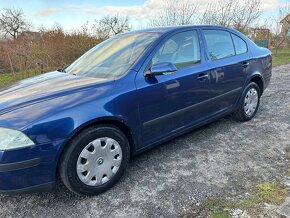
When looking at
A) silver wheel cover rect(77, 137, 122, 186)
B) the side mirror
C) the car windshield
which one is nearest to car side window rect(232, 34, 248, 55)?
the car windshield

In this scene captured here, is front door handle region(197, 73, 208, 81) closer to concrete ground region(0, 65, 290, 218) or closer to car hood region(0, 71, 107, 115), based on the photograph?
A: concrete ground region(0, 65, 290, 218)

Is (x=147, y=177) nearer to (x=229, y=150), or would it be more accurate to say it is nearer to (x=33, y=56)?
(x=229, y=150)

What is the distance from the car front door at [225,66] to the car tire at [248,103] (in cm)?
19

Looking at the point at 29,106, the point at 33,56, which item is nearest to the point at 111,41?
the point at 29,106

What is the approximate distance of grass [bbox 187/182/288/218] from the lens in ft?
7.18

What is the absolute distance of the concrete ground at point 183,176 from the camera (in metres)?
Answer: 2.29

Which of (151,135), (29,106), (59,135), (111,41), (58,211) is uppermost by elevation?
(111,41)

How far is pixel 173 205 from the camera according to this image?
2281 mm

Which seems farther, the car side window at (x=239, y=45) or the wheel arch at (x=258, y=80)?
the wheel arch at (x=258, y=80)

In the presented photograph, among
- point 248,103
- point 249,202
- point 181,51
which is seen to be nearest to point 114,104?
point 181,51

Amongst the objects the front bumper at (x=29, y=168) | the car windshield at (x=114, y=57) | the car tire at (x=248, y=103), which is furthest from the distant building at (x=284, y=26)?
the front bumper at (x=29, y=168)

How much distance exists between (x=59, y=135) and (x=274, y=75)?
8.11m

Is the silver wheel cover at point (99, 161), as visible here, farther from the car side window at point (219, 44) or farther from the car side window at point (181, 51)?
the car side window at point (219, 44)

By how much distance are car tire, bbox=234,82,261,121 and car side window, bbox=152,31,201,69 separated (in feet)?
4.21
